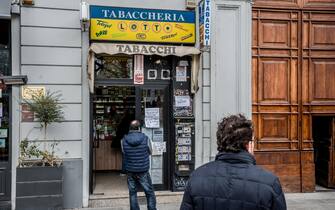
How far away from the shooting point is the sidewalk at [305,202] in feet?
27.9

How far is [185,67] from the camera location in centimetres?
949

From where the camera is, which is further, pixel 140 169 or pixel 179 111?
pixel 179 111

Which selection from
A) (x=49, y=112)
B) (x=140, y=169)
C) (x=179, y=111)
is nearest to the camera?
(x=140, y=169)

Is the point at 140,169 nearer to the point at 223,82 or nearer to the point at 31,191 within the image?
the point at 31,191

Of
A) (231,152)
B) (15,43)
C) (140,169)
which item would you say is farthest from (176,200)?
(231,152)

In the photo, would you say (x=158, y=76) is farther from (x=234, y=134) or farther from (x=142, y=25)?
(x=234, y=134)

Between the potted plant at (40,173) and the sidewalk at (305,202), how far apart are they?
1282 millimetres

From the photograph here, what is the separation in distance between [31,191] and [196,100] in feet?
13.2

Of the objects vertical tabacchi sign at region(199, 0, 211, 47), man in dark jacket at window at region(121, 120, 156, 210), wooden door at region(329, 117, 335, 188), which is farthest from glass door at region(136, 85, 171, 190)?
wooden door at region(329, 117, 335, 188)

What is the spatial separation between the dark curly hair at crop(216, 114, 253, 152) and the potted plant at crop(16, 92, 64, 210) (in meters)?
5.76

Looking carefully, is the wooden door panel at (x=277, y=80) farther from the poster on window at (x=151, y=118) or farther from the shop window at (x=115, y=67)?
the shop window at (x=115, y=67)

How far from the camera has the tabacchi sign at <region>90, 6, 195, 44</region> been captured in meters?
8.89

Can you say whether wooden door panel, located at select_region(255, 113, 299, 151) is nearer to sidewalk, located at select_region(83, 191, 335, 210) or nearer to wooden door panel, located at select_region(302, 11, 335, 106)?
wooden door panel, located at select_region(302, 11, 335, 106)

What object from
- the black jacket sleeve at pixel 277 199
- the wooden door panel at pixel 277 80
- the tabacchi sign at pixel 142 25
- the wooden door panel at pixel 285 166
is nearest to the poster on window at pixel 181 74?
the tabacchi sign at pixel 142 25
